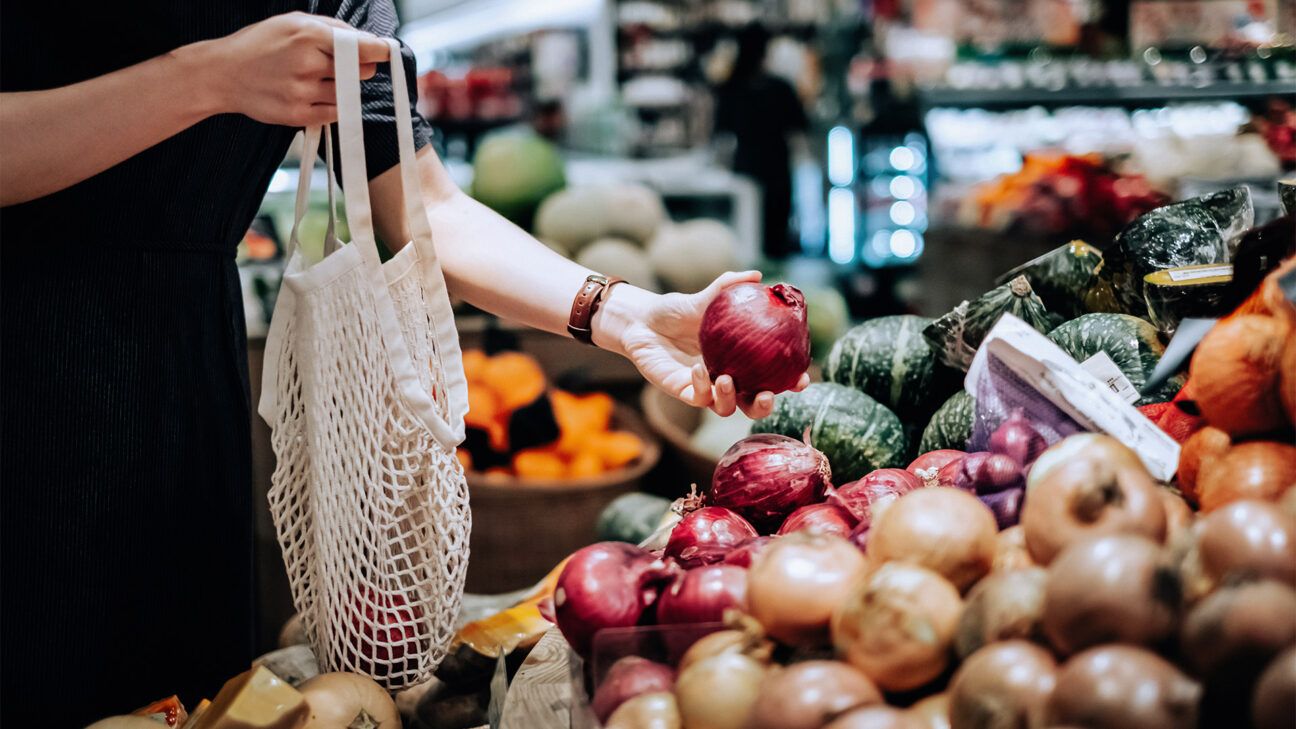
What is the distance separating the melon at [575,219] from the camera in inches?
142

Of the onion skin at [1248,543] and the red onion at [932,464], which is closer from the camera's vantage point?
the onion skin at [1248,543]

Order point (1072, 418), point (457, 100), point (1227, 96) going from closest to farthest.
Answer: point (1072, 418)
point (1227, 96)
point (457, 100)

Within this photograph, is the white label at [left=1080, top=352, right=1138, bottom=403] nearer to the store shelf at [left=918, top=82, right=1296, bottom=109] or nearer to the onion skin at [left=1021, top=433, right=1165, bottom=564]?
the onion skin at [left=1021, top=433, right=1165, bottom=564]

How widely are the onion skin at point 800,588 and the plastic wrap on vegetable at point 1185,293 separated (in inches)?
19.1

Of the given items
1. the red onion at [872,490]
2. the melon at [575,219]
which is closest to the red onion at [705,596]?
the red onion at [872,490]

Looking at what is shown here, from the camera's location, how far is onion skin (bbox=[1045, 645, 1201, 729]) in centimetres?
65

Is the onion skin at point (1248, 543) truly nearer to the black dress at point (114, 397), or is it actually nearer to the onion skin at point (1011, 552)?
the onion skin at point (1011, 552)

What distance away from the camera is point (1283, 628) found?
66 cm

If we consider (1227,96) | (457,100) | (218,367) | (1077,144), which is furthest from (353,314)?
(457,100)

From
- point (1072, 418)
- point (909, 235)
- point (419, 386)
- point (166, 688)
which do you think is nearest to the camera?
point (1072, 418)

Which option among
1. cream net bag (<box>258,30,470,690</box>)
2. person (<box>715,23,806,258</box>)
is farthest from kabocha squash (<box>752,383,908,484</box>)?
person (<box>715,23,806,258</box>)

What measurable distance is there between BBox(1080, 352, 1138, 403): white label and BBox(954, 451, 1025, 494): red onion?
0.67 ft

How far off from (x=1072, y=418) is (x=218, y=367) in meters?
1.08

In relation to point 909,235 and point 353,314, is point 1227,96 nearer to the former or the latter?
point 353,314
